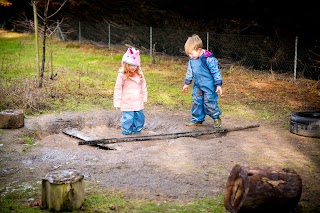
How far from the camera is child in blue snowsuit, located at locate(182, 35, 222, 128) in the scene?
27.2 ft

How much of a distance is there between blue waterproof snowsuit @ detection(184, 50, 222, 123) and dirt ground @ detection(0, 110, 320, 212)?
0.47 meters

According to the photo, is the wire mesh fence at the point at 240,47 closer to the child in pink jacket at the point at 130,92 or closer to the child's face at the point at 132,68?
the child in pink jacket at the point at 130,92

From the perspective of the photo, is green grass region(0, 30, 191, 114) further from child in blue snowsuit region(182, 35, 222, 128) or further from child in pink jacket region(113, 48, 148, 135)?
child in pink jacket region(113, 48, 148, 135)

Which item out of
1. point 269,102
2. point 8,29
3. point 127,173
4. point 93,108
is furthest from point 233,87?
point 8,29

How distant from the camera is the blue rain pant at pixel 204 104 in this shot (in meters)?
8.52

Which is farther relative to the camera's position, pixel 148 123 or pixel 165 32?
pixel 165 32

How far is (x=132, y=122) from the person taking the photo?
27.6 ft

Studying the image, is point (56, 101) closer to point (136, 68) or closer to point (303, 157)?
point (136, 68)

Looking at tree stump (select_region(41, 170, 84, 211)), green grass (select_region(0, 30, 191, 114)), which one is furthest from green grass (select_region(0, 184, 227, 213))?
green grass (select_region(0, 30, 191, 114))

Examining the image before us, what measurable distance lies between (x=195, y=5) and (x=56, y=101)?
9.17 meters

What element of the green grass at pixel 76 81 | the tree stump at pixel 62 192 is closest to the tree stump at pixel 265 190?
the tree stump at pixel 62 192

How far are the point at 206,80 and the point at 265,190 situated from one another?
402 cm

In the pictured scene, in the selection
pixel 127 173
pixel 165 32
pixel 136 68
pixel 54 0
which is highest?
pixel 54 0

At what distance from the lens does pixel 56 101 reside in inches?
432
